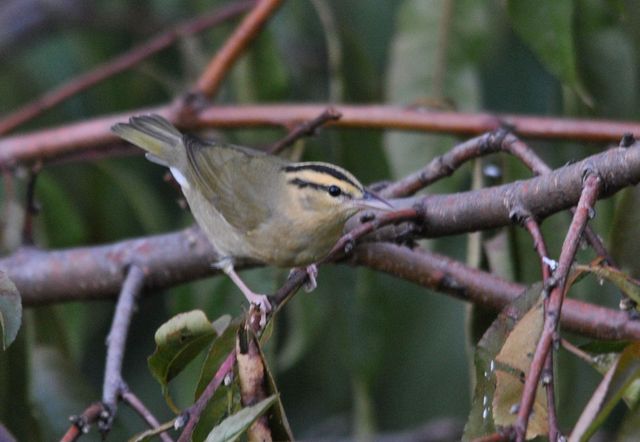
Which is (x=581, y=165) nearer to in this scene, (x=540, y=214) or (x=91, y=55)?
(x=540, y=214)

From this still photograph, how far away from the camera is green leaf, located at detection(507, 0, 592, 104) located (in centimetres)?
280

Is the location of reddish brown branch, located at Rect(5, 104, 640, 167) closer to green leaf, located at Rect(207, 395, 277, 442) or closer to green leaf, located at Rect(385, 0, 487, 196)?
green leaf, located at Rect(385, 0, 487, 196)

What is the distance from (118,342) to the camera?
2.45m

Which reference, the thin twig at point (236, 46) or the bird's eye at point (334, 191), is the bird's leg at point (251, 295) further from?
the thin twig at point (236, 46)

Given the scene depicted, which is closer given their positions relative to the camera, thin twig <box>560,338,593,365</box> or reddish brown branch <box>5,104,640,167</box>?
thin twig <box>560,338,593,365</box>

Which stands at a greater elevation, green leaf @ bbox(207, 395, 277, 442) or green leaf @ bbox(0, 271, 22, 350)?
green leaf @ bbox(0, 271, 22, 350)

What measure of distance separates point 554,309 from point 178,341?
0.74 m

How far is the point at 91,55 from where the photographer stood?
5.07 m

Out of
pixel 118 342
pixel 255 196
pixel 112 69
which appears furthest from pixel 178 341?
pixel 112 69

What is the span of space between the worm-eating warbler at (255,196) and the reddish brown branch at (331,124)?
13 centimetres

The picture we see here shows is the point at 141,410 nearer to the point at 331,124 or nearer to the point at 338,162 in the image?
the point at 331,124

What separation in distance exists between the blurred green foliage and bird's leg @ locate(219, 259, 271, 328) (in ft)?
0.62

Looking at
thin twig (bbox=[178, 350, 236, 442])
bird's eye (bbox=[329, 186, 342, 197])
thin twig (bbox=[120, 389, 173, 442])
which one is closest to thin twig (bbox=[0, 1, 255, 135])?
bird's eye (bbox=[329, 186, 342, 197])

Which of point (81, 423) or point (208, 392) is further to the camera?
point (81, 423)
